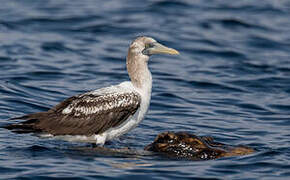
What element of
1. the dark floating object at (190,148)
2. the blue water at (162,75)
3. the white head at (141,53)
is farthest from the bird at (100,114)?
the dark floating object at (190,148)

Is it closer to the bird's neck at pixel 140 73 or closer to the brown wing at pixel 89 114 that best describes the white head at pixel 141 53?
the bird's neck at pixel 140 73

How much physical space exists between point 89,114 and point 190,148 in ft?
7.16

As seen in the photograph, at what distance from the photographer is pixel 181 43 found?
24156 mm

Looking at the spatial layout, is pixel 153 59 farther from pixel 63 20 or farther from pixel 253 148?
pixel 253 148

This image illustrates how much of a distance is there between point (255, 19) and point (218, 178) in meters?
18.1

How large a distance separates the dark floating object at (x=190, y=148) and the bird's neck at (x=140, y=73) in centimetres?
110

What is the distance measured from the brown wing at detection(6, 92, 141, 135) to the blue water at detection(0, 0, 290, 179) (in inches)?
19.7

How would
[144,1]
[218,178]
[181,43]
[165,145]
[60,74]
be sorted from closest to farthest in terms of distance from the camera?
[218,178] < [165,145] < [60,74] < [181,43] < [144,1]

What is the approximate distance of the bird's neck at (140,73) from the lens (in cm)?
1278

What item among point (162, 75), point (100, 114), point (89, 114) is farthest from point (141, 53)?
point (162, 75)

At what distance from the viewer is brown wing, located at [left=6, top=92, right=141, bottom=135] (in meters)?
12.4

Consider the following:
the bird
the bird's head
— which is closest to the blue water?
the bird

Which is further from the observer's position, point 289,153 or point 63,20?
point 63,20

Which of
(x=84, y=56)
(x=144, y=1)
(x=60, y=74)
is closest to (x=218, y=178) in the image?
(x=60, y=74)
